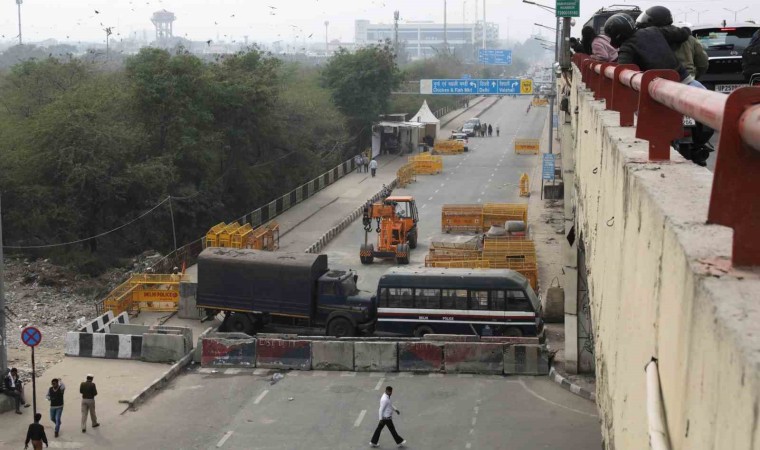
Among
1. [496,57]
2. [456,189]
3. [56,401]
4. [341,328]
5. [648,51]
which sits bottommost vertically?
[341,328]

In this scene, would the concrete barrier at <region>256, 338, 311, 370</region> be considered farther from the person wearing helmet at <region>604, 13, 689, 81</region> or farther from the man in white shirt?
the person wearing helmet at <region>604, 13, 689, 81</region>

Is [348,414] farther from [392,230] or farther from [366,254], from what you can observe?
[392,230]

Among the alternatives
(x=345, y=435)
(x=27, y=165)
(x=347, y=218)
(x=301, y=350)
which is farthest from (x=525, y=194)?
(x=345, y=435)

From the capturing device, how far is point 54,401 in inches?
717

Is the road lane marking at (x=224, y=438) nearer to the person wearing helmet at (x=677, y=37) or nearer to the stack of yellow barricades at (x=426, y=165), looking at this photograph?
the person wearing helmet at (x=677, y=37)

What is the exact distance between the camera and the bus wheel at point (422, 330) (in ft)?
80.5

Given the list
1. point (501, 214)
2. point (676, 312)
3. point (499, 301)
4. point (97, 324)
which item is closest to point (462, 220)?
point (501, 214)

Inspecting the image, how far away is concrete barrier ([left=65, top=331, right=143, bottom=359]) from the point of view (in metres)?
23.9

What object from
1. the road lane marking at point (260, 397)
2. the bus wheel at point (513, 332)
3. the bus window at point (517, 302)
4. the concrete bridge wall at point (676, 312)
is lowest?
the road lane marking at point (260, 397)

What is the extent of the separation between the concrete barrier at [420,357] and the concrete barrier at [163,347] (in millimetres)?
5442

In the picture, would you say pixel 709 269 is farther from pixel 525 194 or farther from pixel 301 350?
pixel 525 194

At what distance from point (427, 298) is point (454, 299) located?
2.24 ft

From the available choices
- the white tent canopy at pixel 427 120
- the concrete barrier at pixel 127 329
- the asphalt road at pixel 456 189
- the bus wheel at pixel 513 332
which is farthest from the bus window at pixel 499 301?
the white tent canopy at pixel 427 120

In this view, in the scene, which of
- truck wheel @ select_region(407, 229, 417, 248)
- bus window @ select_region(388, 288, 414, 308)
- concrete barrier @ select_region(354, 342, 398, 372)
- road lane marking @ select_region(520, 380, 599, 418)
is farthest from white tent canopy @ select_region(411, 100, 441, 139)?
road lane marking @ select_region(520, 380, 599, 418)
